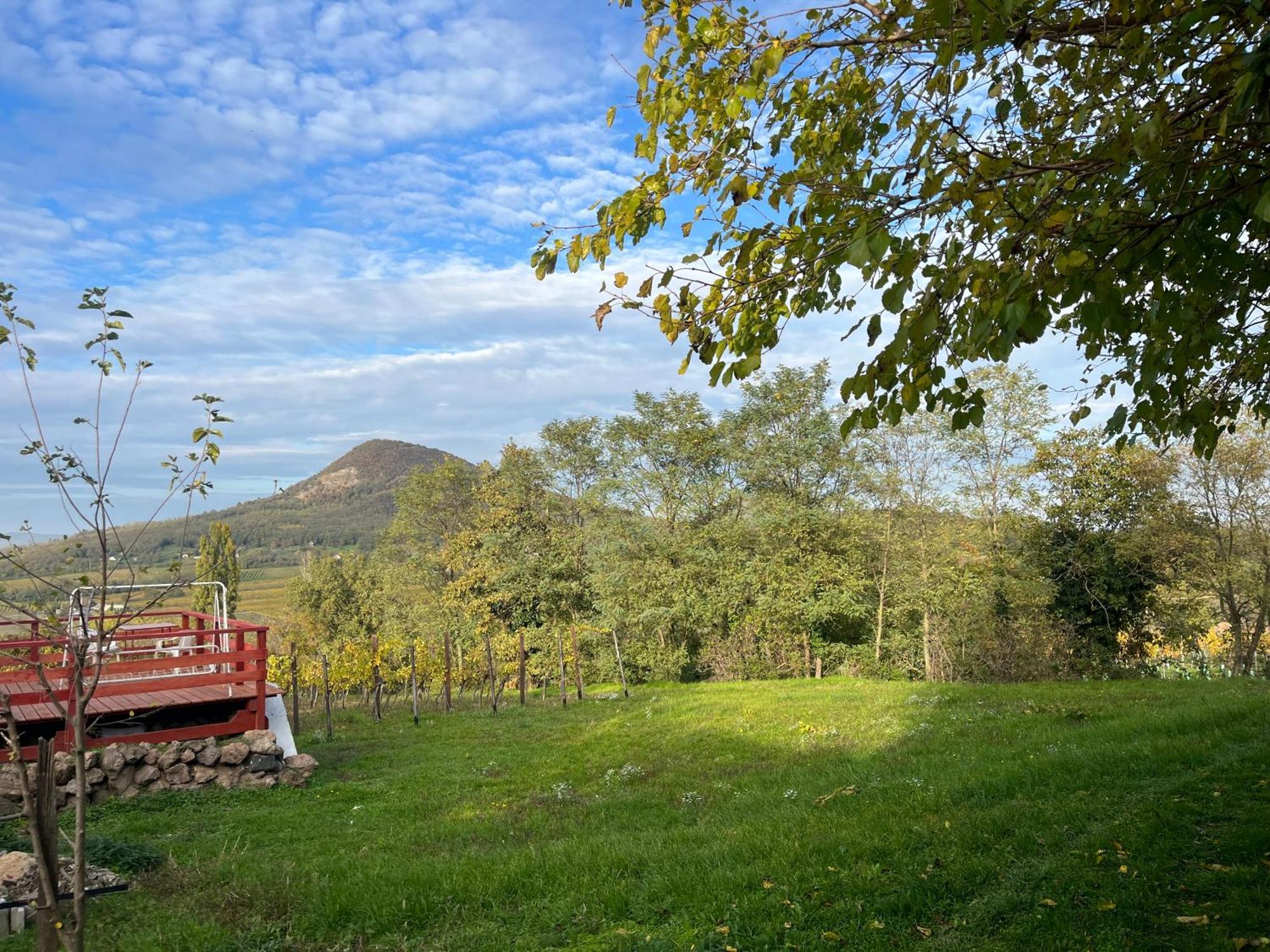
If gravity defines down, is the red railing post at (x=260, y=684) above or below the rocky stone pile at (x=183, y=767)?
above

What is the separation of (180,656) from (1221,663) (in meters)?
24.7

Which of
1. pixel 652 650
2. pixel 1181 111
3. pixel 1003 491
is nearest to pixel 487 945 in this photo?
pixel 1181 111

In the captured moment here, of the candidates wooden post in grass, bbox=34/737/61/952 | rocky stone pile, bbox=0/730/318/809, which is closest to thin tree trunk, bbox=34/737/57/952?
wooden post in grass, bbox=34/737/61/952

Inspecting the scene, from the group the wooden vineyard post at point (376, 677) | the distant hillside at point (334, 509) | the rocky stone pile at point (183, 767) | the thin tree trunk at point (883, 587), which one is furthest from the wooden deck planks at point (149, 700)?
the distant hillside at point (334, 509)

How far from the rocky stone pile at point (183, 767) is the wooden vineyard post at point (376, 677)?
7038 mm

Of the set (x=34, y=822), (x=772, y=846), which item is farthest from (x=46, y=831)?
(x=772, y=846)

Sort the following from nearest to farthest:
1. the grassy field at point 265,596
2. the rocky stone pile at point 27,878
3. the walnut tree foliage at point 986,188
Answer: the walnut tree foliage at point 986,188
the rocky stone pile at point 27,878
the grassy field at point 265,596

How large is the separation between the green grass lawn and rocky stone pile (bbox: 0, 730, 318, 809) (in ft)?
1.38

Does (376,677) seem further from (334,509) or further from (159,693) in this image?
(334,509)

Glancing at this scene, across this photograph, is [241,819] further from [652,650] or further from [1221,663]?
[1221,663]

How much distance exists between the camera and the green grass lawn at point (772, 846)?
4.73 m

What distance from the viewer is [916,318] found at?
126 inches

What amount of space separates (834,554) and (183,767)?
724 inches

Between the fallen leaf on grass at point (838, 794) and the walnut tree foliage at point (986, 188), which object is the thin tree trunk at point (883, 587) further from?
the walnut tree foliage at point (986, 188)
